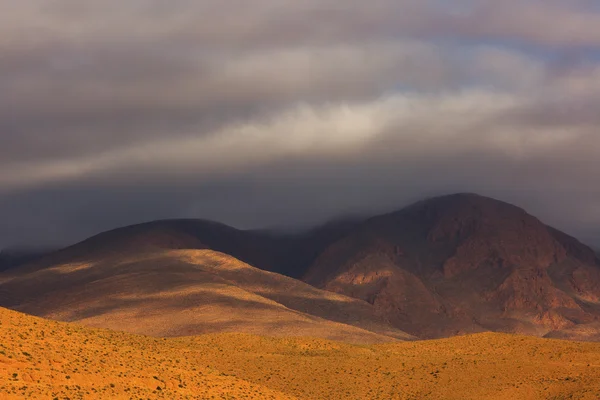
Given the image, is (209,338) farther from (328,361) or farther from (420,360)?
(420,360)

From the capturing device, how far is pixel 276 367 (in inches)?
3915

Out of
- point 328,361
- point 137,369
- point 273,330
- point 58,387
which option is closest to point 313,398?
point 328,361

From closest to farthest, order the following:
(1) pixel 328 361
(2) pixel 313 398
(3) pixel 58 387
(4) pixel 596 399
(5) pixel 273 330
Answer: (3) pixel 58 387 < (4) pixel 596 399 < (2) pixel 313 398 < (1) pixel 328 361 < (5) pixel 273 330

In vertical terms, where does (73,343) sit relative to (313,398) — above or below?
above

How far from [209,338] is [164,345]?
Answer: 16985 millimetres

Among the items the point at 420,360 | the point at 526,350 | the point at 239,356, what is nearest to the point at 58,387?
the point at 239,356

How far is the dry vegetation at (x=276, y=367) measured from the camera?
65125 mm

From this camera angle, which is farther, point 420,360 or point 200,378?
point 420,360

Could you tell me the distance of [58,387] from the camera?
200ft

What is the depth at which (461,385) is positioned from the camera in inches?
3693

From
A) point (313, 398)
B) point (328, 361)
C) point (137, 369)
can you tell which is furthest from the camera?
point (328, 361)

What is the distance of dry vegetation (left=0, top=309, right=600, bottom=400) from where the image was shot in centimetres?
6512

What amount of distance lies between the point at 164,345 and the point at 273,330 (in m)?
98.0

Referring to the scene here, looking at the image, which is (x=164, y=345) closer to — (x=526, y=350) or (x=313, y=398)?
(x=313, y=398)
